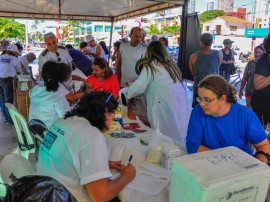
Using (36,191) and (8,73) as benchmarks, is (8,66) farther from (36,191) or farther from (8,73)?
(36,191)

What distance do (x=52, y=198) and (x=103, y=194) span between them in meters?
0.42

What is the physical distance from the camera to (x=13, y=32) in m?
14.0

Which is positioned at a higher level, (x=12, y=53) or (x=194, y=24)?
(x=194, y=24)

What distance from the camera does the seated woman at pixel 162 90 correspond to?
2.36 m

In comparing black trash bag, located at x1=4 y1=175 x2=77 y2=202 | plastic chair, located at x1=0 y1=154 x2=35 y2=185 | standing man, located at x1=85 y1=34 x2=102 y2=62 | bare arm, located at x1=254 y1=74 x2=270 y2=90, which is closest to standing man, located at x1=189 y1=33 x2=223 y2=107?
bare arm, located at x1=254 y1=74 x2=270 y2=90

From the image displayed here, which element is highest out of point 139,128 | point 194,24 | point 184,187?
point 194,24

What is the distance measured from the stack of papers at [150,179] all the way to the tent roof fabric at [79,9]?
345 cm

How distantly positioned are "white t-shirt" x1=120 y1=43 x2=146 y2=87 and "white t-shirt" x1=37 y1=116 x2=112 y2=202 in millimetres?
2305

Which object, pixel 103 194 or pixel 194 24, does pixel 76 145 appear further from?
pixel 194 24

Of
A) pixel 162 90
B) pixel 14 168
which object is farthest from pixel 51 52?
pixel 14 168

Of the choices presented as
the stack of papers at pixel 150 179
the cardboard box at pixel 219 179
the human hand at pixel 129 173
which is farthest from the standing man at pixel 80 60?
the cardboard box at pixel 219 179

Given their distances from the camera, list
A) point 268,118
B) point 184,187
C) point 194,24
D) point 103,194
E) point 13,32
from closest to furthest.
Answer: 1. point 184,187
2. point 103,194
3. point 268,118
4. point 194,24
5. point 13,32

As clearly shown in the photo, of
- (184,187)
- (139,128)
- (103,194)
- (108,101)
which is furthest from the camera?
(139,128)

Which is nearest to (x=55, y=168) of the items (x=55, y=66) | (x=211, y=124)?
(x=211, y=124)
